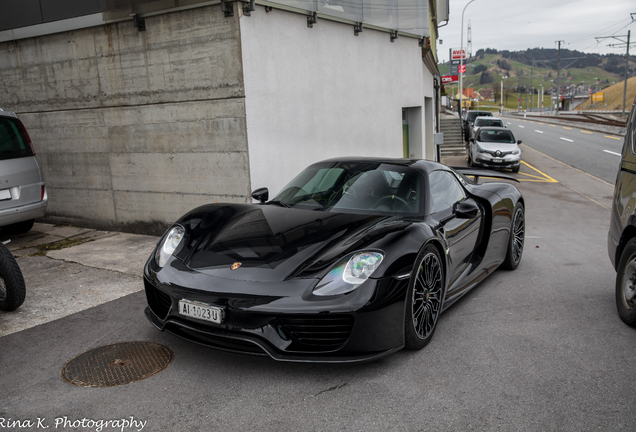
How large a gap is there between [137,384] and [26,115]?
7.28 metres

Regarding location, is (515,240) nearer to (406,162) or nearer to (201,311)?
(406,162)

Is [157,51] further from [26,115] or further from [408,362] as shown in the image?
[408,362]

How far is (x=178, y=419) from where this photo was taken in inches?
113

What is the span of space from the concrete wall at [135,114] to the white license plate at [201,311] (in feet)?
12.9

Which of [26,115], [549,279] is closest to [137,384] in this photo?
[549,279]

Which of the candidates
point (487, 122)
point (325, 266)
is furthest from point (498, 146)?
point (325, 266)

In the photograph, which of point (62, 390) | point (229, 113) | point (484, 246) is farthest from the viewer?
point (229, 113)

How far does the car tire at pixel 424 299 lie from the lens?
11.7 feet

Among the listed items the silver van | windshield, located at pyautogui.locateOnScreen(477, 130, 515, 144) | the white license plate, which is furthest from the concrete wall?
windshield, located at pyautogui.locateOnScreen(477, 130, 515, 144)

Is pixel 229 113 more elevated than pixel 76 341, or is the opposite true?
pixel 229 113

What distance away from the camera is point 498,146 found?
760 inches

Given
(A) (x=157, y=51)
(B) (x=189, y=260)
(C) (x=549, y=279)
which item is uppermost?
(A) (x=157, y=51)

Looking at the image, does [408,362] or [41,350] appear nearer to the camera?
[408,362]
